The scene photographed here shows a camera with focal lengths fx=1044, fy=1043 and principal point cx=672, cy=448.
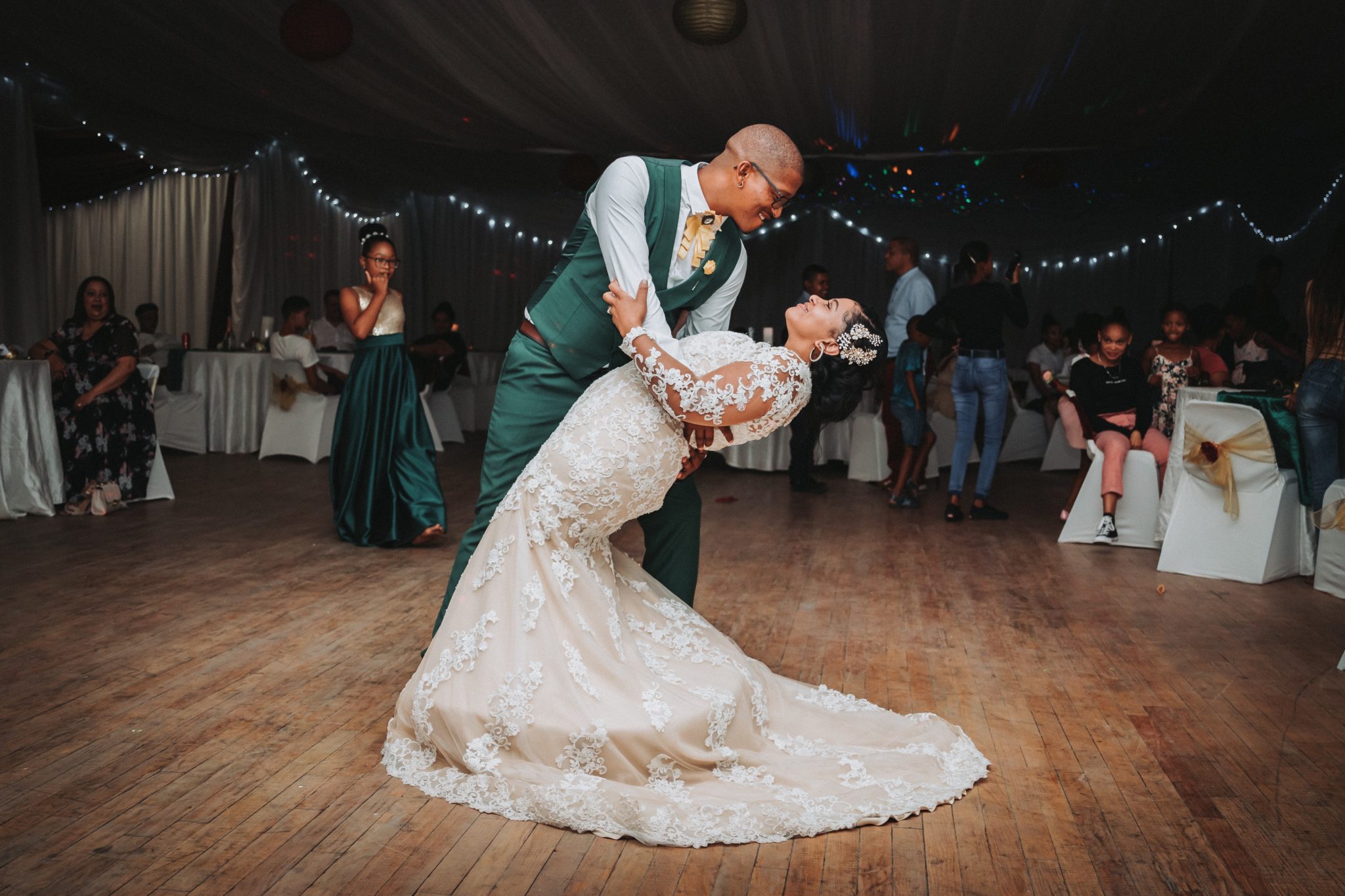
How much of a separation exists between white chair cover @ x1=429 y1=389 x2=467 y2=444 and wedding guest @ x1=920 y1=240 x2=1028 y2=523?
175 inches

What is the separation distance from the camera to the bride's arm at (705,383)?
6.55ft

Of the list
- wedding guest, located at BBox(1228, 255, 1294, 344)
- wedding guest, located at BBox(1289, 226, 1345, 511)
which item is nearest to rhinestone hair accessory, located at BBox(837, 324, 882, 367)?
wedding guest, located at BBox(1289, 226, 1345, 511)

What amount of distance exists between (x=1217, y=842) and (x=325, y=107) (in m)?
8.30

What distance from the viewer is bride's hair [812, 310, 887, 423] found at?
220cm

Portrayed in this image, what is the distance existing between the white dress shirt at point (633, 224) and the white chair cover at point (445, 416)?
6352 millimetres

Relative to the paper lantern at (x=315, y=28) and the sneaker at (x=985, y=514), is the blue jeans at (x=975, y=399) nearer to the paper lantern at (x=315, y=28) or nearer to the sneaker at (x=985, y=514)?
the sneaker at (x=985, y=514)

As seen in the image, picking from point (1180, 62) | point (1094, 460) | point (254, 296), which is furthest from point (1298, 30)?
point (254, 296)

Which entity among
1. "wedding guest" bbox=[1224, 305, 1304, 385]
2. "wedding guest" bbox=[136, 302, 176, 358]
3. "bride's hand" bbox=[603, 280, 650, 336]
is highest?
"wedding guest" bbox=[1224, 305, 1304, 385]

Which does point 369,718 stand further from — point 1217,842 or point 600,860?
point 1217,842

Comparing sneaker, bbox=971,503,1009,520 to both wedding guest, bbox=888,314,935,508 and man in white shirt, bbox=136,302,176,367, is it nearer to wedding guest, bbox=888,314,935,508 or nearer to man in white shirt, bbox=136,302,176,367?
wedding guest, bbox=888,314,935,508

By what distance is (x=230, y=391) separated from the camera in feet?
25.8

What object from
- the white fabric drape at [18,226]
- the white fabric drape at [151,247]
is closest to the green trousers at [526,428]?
the white fabric drape at [18,226]

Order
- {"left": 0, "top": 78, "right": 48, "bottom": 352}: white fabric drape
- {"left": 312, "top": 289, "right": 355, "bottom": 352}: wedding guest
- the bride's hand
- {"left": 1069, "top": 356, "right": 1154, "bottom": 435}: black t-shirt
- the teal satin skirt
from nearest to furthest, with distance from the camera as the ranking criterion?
1. the bride's hand
2. the teal satin skirt
3. {"left": 1069, "top": 356, "right": 1154, "bottom": 435}: black t-shirt
4. {"left": 0, "top": 78, "right": 48, "bottom": 352}: white fabric drape
5. {"left": 312, "top": 289, "right": 355, "bottom": 352}: wedding guest

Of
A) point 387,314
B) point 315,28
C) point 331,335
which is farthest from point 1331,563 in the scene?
point 331,335
